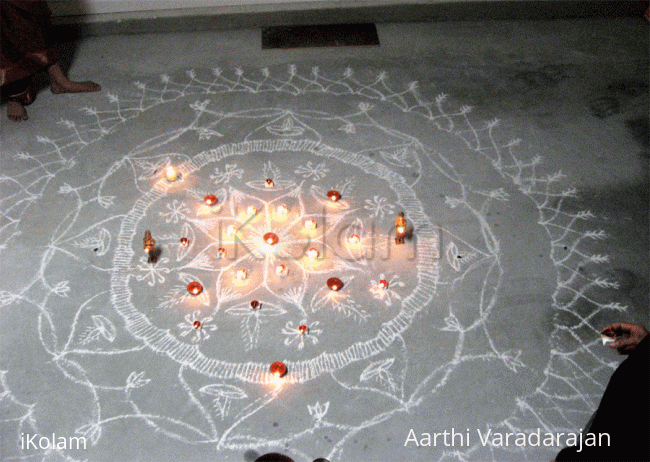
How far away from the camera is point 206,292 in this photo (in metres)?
3.33

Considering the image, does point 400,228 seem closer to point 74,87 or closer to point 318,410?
point 318,410

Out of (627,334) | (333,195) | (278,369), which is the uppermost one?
(627,334)

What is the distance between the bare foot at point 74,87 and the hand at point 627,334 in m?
4.16

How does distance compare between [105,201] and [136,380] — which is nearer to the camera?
[136,380]

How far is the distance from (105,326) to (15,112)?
2.23m

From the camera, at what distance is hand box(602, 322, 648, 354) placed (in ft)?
7.90

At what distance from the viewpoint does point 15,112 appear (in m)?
4.39

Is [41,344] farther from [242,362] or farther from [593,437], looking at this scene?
[593,437]

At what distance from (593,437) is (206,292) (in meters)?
2.13

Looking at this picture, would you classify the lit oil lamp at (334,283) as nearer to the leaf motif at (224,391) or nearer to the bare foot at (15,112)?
the leaf motif at (224,391)

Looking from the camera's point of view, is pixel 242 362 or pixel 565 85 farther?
pixel 565 85

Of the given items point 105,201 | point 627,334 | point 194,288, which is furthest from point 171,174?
point 627,334

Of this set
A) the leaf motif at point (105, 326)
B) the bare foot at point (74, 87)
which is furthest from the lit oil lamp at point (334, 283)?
the bare foot at point (74, 87)

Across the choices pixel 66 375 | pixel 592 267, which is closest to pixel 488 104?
pixel 592 267
